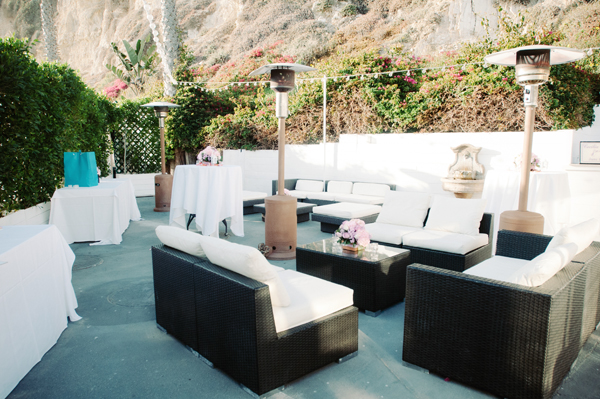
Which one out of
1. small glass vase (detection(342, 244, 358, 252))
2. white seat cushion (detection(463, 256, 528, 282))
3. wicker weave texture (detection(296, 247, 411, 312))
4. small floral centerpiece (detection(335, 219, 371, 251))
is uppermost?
small floral centerpiece (detection(335, 219, 371, 251))

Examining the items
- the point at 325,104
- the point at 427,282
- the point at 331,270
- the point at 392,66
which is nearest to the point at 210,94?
the point at 325,104

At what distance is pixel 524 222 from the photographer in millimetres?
3852

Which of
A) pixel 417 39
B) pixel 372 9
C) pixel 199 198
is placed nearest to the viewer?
pixel 199 198

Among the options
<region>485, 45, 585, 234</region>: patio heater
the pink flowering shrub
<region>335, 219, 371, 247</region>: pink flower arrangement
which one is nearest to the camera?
<region>335, 219, 371, 247</region>: pink flower arrangement

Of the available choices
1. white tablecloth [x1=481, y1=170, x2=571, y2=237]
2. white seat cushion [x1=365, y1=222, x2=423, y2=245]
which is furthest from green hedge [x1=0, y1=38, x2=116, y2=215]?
white tablecloth [x1=481, y1=170, x2=571, y2=237]

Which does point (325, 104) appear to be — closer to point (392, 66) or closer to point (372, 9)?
point (392, 66)

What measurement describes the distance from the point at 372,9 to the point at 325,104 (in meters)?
12.6

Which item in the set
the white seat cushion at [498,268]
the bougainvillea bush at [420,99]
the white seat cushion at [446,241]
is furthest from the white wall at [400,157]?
the white seat cushion at [498,268]

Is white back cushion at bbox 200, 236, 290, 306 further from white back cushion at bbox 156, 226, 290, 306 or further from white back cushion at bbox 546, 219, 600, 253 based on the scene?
white back cushion at bbox 546, 219, 600, 253

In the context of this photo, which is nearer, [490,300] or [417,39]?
[490,300]

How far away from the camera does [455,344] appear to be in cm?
218

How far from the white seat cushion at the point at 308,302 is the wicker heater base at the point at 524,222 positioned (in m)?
2.28

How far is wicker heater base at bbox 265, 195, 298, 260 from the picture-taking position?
4734mm

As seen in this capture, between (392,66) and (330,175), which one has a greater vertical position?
(392,66)
